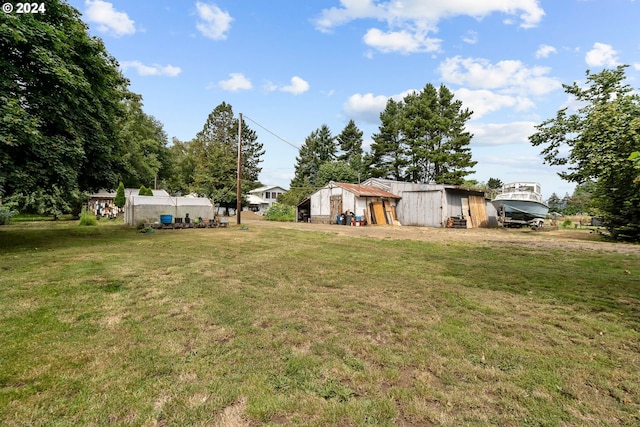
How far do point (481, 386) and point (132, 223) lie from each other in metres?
21.6

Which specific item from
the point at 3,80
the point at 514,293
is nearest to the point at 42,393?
the point at 514,293

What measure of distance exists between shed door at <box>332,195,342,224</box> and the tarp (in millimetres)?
9568

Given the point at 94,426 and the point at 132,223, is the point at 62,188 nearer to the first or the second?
the point at 132,223

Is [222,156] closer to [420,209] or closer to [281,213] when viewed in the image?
[281,213]

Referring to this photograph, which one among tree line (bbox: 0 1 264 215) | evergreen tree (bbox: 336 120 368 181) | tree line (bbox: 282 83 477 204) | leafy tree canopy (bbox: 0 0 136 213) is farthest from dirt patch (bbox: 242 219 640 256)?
evergreen tree (bbox: 336 120 368 181)

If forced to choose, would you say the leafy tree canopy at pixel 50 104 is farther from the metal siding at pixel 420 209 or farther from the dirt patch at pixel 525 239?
the metal siding at pixel 420 209

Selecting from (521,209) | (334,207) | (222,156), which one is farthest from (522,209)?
(222,156)

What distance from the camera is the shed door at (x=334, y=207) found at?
24733 mm

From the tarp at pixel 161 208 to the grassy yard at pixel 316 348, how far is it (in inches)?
526

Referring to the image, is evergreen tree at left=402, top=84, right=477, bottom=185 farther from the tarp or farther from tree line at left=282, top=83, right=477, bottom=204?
the tarp

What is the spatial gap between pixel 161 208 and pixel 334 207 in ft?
42.6

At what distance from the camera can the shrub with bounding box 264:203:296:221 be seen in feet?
97.8

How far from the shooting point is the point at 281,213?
→ 3073 cm

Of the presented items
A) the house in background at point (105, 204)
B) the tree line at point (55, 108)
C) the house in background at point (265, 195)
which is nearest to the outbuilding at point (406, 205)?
the house in background at point (105, 204)
